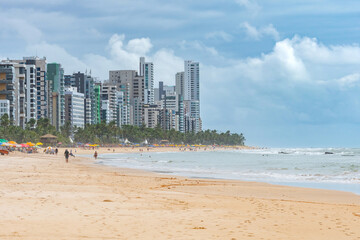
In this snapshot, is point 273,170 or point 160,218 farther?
point 273,170

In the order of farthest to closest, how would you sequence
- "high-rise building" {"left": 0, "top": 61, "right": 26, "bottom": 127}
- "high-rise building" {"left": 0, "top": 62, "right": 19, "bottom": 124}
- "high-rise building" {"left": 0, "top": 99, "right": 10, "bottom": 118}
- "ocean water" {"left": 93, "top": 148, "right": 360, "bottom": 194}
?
"high-rise building" {"left": 0, "top": 61, "right": 26, "bottom": 127}, "high-rise building" {"left": 0, "top": 62, "right": 19, "bottom": 124}, "high-rise building" {"left": 0, "top": 99, "right": 10, "bottom": 118}, "ocean water" {"left": 93, "top": 148, "right": 360, "bottom": 194}

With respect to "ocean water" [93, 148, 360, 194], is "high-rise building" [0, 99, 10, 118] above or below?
above

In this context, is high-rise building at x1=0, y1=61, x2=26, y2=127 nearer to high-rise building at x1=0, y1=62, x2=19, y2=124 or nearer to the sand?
high-rise building at x1=0, y1=62, x2=19, y2=124

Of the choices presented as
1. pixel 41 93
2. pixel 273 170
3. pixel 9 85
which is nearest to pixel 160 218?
pixel 273 170

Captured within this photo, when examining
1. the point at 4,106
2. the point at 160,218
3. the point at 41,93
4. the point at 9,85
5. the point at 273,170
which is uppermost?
the point at 41,93

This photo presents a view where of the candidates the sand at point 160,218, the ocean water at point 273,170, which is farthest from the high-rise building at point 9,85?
the sand at point 160,218

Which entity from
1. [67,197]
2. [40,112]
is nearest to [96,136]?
[40,112]

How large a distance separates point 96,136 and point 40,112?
81.5ft

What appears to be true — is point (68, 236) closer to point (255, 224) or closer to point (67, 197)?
point (255, 224)

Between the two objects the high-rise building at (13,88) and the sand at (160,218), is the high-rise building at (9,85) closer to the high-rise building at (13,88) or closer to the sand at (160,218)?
the high-rise building at (13,88)

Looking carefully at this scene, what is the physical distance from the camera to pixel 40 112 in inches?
7495

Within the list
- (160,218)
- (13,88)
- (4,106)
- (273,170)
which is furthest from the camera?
(13,88)

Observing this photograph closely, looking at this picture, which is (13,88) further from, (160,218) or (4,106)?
(160,218)

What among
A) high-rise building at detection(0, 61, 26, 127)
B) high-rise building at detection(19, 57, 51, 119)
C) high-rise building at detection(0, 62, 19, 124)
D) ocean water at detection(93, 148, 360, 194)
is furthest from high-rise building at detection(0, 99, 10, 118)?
ocean water at detection(93, 148, 360, 194)
